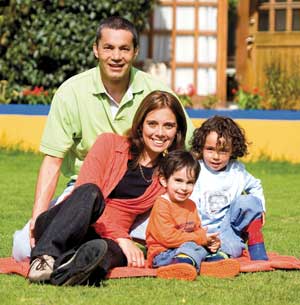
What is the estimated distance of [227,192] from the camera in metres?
6.05

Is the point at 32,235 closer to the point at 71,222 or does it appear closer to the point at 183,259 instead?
the point at 71,222

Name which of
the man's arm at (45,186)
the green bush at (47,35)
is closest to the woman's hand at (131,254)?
the man's arm at (45,186)

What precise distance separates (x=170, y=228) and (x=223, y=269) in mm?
341

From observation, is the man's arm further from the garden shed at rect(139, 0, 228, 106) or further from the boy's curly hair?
the garden shed at rect(139, 0, 228, 106)

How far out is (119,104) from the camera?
5910mm

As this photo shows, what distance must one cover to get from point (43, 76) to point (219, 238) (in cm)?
792

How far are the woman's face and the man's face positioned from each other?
30 centimetres

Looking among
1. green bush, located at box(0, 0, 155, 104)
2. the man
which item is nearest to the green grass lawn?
the man

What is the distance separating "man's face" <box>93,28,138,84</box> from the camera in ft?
18.9

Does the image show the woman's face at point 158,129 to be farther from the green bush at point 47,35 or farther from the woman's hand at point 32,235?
the green bush at point 47,35

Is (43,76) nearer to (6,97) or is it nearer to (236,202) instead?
(6,97)

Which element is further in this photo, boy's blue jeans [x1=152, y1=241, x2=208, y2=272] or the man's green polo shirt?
the man's green polo shirt

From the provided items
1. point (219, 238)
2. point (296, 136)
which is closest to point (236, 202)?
point (219, 238)

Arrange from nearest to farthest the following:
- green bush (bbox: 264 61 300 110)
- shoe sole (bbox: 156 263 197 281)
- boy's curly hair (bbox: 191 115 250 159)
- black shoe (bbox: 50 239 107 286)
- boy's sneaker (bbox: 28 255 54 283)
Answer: black shoe (bbox: 50 239 107 286) < boy's sneaker (bbox: 28 255 54 283) < shoe sole (bbox: 156 263 197 281) < boy's curly hair (bbox: 191 115 250 159) < green bush (bbox: 264 61 300 110)
